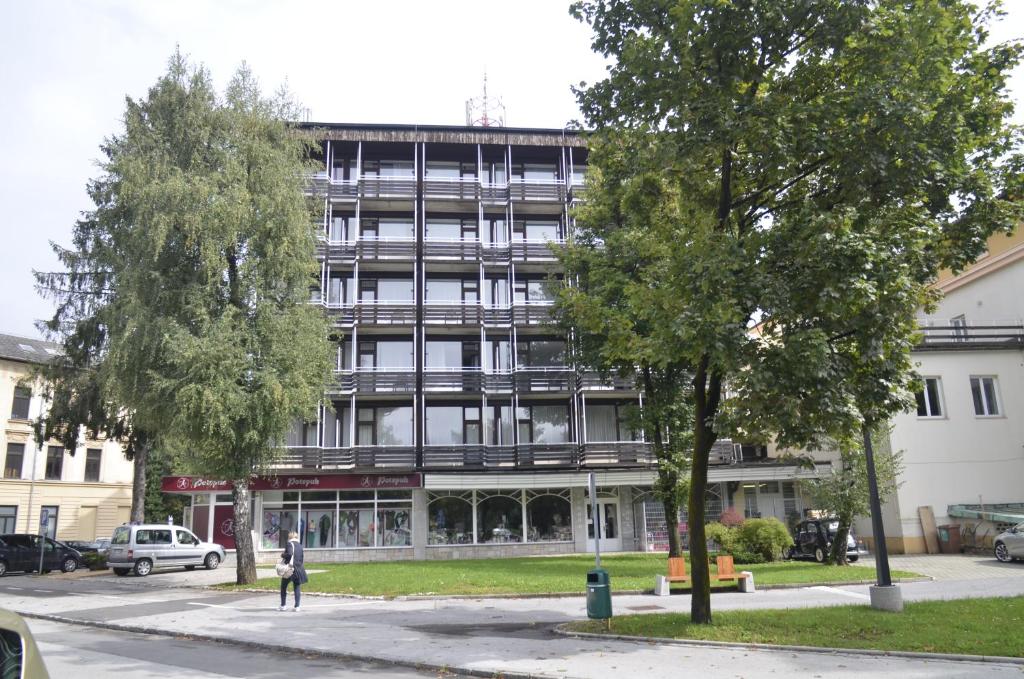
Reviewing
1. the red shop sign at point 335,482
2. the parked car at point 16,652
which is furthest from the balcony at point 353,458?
the parked car at point 16,652

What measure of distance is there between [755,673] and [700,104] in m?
7.89

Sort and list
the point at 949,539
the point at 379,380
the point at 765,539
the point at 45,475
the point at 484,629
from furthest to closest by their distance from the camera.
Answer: the point at 45,475 → the point at 379,380 → the point at 949,539 → the point at 765,539 → the point at 484,629

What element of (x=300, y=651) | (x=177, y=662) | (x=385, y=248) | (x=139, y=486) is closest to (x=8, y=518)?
(x=139, y=486)

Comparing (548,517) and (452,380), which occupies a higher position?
(452,380)

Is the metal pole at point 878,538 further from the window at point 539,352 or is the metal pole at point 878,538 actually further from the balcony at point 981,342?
the window at point 539,352

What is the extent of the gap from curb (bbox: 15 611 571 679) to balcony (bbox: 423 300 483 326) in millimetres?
21061

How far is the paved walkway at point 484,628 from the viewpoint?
9.84 meters

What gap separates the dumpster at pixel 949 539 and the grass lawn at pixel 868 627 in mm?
15719

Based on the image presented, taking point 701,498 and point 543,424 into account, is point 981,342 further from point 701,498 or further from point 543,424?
point 701,498

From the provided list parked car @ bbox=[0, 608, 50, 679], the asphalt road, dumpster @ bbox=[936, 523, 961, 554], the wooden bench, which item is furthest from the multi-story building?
parked car @ bbox=[0, 608, 50, 679]

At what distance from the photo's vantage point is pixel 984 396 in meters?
30.0

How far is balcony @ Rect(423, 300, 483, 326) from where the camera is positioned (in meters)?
35.0

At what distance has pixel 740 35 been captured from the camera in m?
11.1

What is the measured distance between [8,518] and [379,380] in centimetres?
2900
